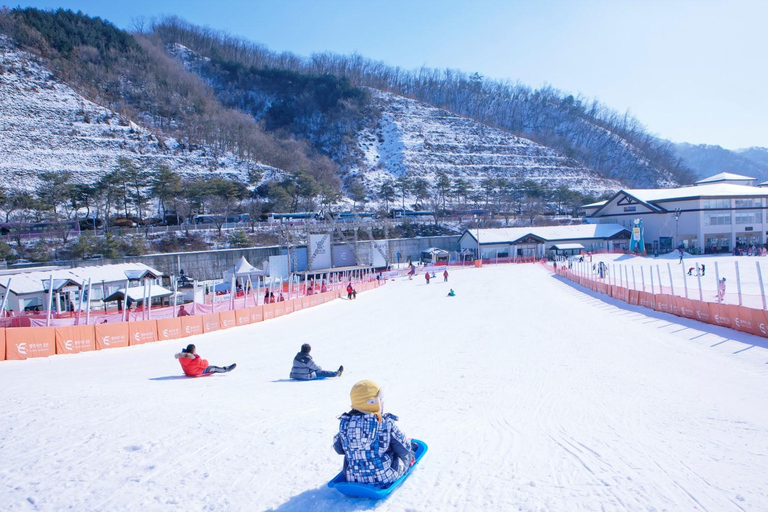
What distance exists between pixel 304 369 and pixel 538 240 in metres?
56.5

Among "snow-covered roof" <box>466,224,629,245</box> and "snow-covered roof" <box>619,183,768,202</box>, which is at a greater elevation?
"snow-covered roof" <box>619,183,768,202</box>

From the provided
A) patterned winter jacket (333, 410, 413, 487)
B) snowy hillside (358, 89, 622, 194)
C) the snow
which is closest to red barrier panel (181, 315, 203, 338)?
the snow

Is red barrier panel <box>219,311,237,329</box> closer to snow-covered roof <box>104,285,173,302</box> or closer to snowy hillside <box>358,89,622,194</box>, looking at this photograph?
snow-covered roof <box>104,285,173,302</box>

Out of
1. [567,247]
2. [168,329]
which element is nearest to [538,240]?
[567,247]

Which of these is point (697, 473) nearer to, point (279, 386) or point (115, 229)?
point (279, 386)

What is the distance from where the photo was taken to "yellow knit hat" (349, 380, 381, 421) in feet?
13.0

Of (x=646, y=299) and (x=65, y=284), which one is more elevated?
(x=65, y=284)

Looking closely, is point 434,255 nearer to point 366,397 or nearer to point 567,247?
point 567,247

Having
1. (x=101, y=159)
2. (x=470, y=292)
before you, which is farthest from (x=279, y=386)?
(x=101, y=159)

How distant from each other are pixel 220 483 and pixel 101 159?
73834mm

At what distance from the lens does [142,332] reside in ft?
53.6

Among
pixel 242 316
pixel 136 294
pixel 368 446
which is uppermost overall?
pixel 368 446

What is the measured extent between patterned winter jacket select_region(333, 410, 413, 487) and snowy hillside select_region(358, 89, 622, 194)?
9085 centimetres

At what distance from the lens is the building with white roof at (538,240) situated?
61.1 m
